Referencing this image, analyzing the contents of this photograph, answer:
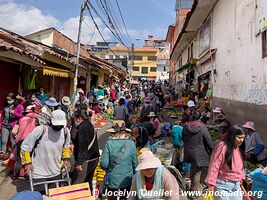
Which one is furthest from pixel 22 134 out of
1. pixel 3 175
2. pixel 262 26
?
pixel 262 26

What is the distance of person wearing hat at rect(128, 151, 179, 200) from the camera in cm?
328

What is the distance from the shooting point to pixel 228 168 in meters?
4.02

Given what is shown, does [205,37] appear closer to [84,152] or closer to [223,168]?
[84,152]

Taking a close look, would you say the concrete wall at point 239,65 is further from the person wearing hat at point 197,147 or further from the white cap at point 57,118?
the white cap at point 57,118

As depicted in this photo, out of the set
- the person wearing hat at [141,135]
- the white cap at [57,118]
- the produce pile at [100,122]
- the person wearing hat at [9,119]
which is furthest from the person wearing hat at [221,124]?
the produce pile at [100,122]

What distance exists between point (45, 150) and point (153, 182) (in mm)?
1736

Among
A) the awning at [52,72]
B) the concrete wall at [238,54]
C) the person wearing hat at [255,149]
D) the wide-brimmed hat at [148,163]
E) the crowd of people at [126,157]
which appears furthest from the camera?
the awning at [52,72]

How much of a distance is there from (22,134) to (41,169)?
225 cm

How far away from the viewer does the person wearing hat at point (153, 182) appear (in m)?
3.28

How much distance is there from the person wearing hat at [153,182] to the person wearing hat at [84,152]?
1791 mm

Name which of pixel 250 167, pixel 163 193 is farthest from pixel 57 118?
pixel 250 167

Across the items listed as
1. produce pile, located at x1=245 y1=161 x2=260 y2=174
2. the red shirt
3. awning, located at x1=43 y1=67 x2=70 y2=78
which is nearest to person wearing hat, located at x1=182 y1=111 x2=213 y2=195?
produce pile, located at x1=245 y1=161 x2=260 y2=174

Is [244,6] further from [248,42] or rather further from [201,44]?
[201,44]

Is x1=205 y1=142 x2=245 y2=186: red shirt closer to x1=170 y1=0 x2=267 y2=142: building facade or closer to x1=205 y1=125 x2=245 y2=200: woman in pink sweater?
x1=205 y1=125 x2=245 y2=200: woman in pink sweater
